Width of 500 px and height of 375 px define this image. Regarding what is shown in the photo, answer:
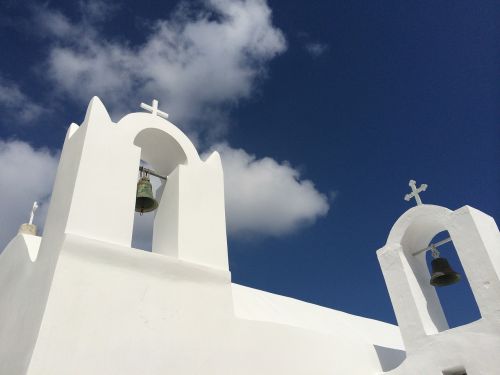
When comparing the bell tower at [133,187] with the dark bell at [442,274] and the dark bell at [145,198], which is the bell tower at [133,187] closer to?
the dark bell at [145,198]

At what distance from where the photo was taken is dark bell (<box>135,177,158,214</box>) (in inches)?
199

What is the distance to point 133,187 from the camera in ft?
14.8

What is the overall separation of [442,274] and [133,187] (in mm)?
4067

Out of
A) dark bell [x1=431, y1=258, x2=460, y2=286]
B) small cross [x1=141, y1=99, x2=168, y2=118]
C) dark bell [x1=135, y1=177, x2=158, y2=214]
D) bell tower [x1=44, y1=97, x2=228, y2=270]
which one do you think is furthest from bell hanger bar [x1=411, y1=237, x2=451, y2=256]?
small cross [x1=141, y1=99, x2=168, y2=118]

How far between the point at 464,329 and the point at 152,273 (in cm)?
340

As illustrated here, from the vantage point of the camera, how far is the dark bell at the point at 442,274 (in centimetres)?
565

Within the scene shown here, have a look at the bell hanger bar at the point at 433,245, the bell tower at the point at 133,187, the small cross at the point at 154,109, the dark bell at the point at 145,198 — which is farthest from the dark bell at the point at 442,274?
the small cross at the point at 154,109

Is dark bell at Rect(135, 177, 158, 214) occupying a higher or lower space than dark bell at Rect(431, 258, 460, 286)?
higher

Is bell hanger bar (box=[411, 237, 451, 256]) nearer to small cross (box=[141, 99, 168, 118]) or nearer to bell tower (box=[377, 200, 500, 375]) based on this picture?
bell tower (box=[377, 200, 500, 375])

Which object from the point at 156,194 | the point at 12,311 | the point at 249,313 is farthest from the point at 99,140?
the point at 249,313

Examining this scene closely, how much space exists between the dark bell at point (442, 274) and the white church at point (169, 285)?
0.08ft

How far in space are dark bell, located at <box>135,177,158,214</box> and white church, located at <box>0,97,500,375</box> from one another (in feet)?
0.07

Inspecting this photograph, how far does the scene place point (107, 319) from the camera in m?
3.63

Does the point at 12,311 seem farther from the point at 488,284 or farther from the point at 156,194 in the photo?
the point at 488,284
